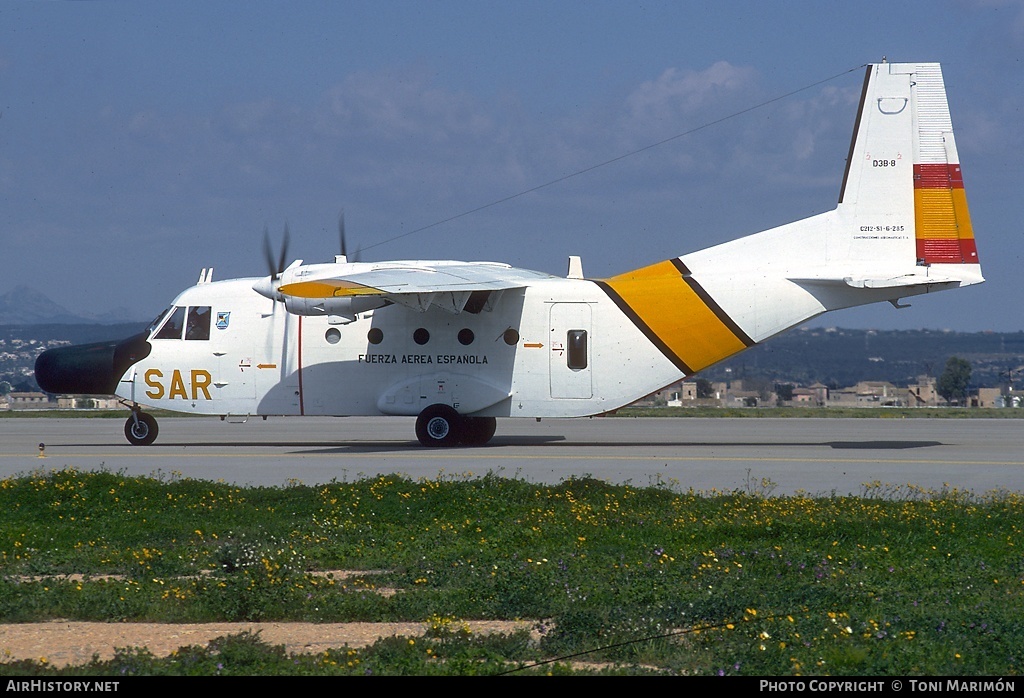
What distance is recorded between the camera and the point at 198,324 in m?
22.0

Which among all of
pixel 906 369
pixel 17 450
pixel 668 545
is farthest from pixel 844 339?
pixel 668 545

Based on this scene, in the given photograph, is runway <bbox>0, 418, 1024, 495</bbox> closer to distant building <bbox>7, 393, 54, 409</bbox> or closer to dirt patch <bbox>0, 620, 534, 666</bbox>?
dirt patch <bbox>0, 620, 534, 666</bbox>

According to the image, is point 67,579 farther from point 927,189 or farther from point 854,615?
point 927,189

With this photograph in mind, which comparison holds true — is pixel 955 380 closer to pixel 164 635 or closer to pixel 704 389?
pixel 704 389

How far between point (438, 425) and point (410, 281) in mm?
3327

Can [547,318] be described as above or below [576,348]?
above

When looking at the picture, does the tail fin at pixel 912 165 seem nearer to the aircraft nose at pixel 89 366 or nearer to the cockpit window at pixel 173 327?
the cockpit window at pixel 173 327

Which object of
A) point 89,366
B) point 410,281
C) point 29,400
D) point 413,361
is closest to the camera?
point 410,281

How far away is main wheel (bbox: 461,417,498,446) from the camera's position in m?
21.9

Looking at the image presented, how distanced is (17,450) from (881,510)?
17384 millimetres

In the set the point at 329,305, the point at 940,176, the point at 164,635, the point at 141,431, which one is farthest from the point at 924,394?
the point at 164,635

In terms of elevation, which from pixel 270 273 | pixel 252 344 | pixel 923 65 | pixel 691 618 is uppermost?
pixel 923 65

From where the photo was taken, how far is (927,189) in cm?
2009
